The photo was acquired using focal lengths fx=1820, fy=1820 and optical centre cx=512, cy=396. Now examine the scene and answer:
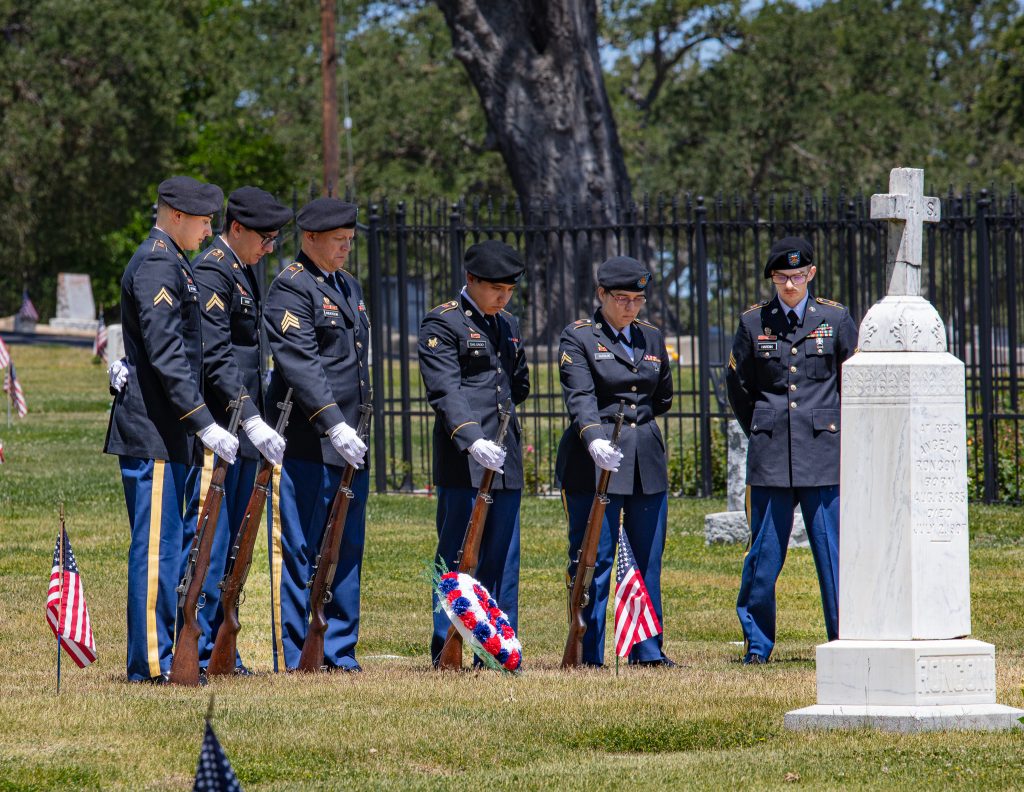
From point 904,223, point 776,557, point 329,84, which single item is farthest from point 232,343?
point 329,84

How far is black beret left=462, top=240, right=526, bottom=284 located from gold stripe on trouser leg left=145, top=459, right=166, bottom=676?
6.02ft

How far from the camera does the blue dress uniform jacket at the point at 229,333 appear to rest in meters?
7.99

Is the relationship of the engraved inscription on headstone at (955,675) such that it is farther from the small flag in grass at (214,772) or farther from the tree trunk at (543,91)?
the tree trunk at (543,91)

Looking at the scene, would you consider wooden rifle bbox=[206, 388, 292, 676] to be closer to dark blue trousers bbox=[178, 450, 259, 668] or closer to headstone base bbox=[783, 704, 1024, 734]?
dark blue trousers bbox=[178, 450, 259, 668]

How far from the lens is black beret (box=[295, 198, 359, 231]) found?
8.36 metres

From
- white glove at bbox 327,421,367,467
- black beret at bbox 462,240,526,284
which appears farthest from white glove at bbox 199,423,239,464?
black beret at bbox 462,240,526,284

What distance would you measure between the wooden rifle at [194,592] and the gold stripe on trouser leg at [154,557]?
0.61ft

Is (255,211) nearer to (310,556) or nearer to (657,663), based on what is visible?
(310,556)

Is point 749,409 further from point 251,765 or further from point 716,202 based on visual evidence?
point 716,202

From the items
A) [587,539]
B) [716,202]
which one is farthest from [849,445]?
[716,202]

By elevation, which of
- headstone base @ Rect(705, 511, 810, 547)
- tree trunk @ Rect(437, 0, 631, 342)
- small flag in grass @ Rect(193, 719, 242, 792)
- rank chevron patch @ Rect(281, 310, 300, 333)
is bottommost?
headstone base @ Rect(705, 511, 810, 547)

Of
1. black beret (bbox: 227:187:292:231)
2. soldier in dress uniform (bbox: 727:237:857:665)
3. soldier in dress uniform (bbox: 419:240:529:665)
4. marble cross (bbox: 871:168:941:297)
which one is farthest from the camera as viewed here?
soldier in dress uniform (bbox: 727:237:857:665)

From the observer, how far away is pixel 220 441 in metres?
7.48

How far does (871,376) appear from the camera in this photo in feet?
22.4
